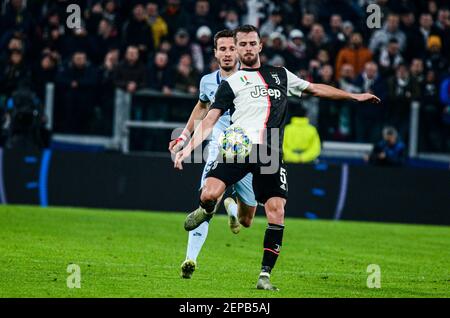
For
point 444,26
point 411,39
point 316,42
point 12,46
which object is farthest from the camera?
point 444,26


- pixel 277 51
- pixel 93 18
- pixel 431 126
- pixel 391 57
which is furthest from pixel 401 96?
pixel 93 18

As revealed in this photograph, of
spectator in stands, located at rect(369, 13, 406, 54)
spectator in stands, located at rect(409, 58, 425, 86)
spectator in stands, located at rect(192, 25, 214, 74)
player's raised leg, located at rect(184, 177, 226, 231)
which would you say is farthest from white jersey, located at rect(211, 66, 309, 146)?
spectator in stands, located at rect(369, 13, 406, 54)

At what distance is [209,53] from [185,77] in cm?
130

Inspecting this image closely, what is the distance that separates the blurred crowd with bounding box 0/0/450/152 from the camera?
20828 mm

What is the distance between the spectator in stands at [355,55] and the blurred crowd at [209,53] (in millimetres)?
20

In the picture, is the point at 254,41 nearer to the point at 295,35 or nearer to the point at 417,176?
the point at 417,176

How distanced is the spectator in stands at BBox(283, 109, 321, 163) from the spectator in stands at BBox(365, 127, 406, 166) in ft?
3.68

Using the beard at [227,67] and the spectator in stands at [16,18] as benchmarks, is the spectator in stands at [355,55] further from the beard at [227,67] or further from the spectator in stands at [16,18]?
the beard at [227,67]

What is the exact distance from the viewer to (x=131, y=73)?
69.2 ft

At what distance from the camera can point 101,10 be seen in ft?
74.2

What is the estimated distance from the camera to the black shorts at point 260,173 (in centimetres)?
1009

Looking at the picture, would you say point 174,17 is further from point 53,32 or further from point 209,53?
point 53,32

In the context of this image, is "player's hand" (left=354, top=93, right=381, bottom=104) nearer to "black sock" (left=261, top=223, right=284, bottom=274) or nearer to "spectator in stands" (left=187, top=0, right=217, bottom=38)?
"black sock" (left=261, top=223, right=284, bottom=274)
